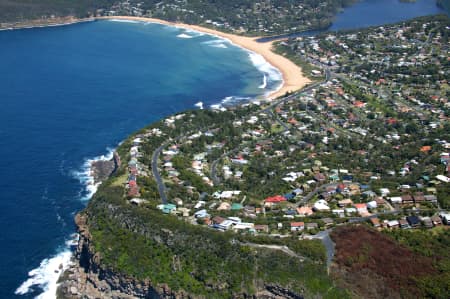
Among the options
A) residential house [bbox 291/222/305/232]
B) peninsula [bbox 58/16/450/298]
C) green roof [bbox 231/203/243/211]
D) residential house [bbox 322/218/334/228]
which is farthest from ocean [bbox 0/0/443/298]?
residential house [bbox 322/218/334/228]

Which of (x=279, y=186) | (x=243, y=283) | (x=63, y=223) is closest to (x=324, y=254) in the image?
(x=243, y=283)

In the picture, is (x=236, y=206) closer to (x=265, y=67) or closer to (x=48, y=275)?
(x=48, y=275)

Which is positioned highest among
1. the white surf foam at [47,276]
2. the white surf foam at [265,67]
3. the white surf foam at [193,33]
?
the white surf foam at [193,33]

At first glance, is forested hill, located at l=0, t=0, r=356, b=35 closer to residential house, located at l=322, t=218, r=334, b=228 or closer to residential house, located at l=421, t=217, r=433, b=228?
residential house, located at l=322, t=218, r=334, b=228

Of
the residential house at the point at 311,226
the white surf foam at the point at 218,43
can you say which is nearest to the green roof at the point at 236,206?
the residential house at the point at 311,226

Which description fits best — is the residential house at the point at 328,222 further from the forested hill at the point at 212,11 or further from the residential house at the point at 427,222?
the forested hill at the point at 212,11

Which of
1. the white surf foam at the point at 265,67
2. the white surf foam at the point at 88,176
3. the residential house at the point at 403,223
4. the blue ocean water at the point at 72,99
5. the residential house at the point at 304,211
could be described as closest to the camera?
the residential house at the point at 403,223
